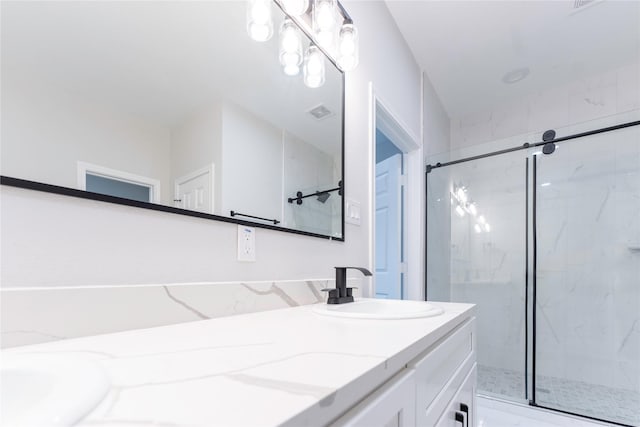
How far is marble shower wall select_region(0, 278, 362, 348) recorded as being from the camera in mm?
491

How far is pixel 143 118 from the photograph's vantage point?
0.70 metres

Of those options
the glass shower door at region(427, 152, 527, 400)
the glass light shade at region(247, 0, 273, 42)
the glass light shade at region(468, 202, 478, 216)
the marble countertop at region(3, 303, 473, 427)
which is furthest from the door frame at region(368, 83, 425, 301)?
the marble countertop at region(3, 303, 473, 427)

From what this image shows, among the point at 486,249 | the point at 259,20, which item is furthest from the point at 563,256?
the point at 259,20

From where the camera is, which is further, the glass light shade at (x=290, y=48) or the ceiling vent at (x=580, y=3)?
the ceiling vent at (x=580, y=3)

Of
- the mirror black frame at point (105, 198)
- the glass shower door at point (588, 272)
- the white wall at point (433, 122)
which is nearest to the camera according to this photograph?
the mirror black frame at point (105, 198)

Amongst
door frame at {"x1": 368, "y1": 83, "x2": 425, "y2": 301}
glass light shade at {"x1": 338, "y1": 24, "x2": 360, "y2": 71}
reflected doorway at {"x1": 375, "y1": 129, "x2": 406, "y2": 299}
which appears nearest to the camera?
glass light shade at {"x1": 338, "y1": 24, "x2": 360, "y2": 71}

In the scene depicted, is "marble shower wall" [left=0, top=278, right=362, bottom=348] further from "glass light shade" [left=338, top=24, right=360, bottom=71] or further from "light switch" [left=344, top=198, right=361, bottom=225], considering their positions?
"glass light shade" [left=338, top=24, right=360, bottom=71]

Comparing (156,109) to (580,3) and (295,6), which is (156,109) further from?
(580,3)

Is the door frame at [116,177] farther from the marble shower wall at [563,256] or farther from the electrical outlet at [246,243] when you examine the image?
the marble shower wall at [563,256]

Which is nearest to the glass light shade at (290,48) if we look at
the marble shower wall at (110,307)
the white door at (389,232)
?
the marble shower wall at (110,307)

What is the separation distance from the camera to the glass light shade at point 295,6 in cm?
109

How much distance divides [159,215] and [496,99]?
10.2 feet

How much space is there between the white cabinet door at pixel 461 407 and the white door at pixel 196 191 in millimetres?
693

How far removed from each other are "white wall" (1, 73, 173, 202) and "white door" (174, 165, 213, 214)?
0.13 ft
